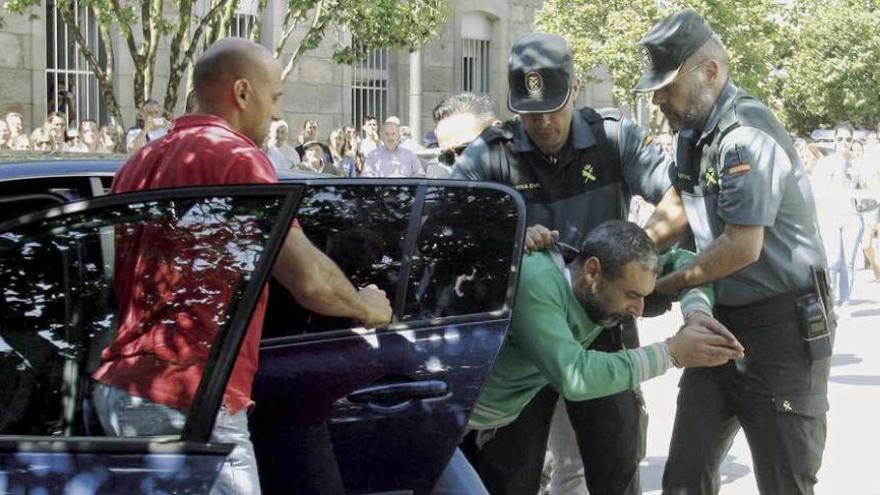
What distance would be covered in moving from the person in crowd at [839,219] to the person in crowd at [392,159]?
4.08 metres

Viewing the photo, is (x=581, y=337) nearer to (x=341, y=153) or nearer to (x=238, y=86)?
(x=238, y=86)

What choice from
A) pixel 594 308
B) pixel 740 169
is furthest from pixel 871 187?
pixel 594 308

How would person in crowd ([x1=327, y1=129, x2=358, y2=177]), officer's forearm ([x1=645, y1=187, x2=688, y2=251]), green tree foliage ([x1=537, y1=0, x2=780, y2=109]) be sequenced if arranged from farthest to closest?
green tree foliage ([x1=537, y1=0, x2=780, y2=109]) → person in crowd ([x1=327, y1=129, x2=358, y2=177]) → officer's forearm ([x1=645, y1=187, x2=688, y2=251])

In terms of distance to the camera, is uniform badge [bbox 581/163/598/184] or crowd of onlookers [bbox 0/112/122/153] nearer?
uniform badge [bbox 581/163/598/184]

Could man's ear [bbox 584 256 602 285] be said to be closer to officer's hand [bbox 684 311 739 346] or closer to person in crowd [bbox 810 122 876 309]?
officer's hand [bbox 684 311 739 346]

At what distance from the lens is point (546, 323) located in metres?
4.22

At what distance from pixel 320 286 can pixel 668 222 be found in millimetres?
1816

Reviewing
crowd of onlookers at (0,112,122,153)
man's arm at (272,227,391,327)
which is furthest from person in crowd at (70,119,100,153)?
man's arm at (272,227,391,327)

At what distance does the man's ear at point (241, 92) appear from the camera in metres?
3.70

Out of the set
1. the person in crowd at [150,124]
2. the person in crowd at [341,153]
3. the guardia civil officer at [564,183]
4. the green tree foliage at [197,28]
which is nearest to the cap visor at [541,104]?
the guardia civil officer at [564,183]

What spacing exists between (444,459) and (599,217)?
1.48 meters

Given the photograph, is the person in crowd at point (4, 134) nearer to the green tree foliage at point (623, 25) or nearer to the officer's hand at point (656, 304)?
the officer's hand at point (656, 304)

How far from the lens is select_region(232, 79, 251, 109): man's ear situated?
370cm

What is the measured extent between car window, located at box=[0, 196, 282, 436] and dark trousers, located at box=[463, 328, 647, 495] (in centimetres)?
178
